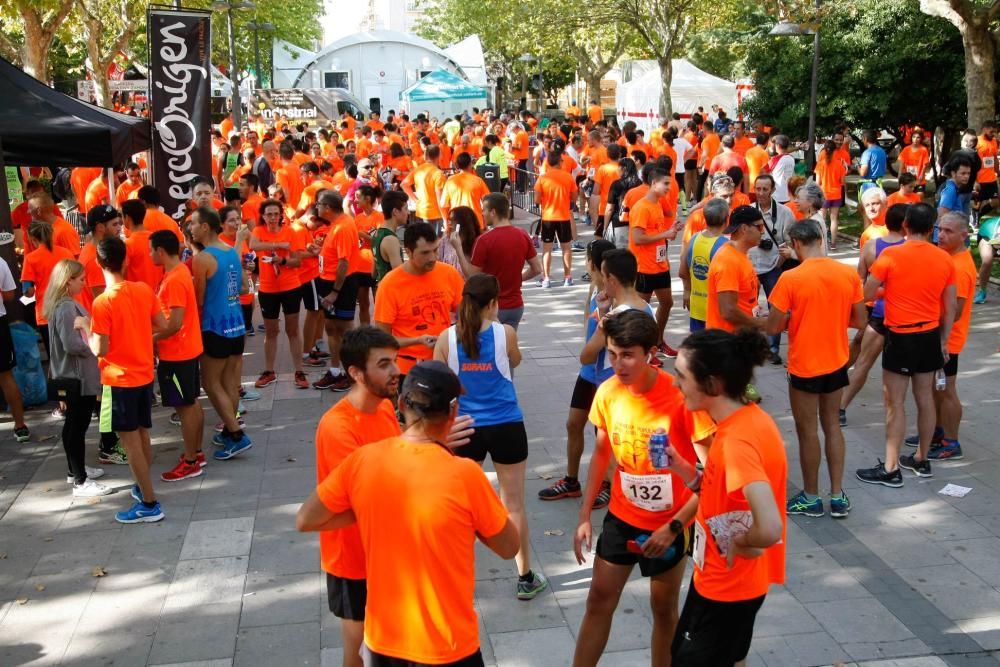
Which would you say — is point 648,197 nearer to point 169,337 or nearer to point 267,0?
point 169,337

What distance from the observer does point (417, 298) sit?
6121 millimetres

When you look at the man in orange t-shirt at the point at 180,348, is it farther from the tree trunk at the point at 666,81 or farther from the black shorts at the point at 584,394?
the tree trunk at the point at 666,81

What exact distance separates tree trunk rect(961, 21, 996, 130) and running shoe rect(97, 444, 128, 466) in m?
14.3

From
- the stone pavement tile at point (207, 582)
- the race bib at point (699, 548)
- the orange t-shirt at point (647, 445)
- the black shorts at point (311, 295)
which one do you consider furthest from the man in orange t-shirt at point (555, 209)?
the race bib at point (699, 548)

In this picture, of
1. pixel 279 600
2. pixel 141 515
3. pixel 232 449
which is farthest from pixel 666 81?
pixel 279 600

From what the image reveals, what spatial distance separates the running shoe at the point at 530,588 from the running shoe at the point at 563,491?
1.29 metres

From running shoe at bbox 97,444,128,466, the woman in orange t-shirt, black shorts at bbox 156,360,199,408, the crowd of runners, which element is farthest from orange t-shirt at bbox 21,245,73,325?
the woman in orange t-shirt

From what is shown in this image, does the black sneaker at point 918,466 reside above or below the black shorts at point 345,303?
below

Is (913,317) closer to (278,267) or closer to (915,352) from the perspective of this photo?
(915,352)

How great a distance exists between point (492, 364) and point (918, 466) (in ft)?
12.1

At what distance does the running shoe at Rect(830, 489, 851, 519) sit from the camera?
20.9 feet

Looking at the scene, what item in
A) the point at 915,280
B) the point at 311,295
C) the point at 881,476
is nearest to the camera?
the point at 915,280

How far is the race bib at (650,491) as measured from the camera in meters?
4.05

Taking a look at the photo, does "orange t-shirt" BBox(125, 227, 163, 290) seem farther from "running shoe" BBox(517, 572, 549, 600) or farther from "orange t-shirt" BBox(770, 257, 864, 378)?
"orange t-shirt" BBox(770, 257, 864, 378)
